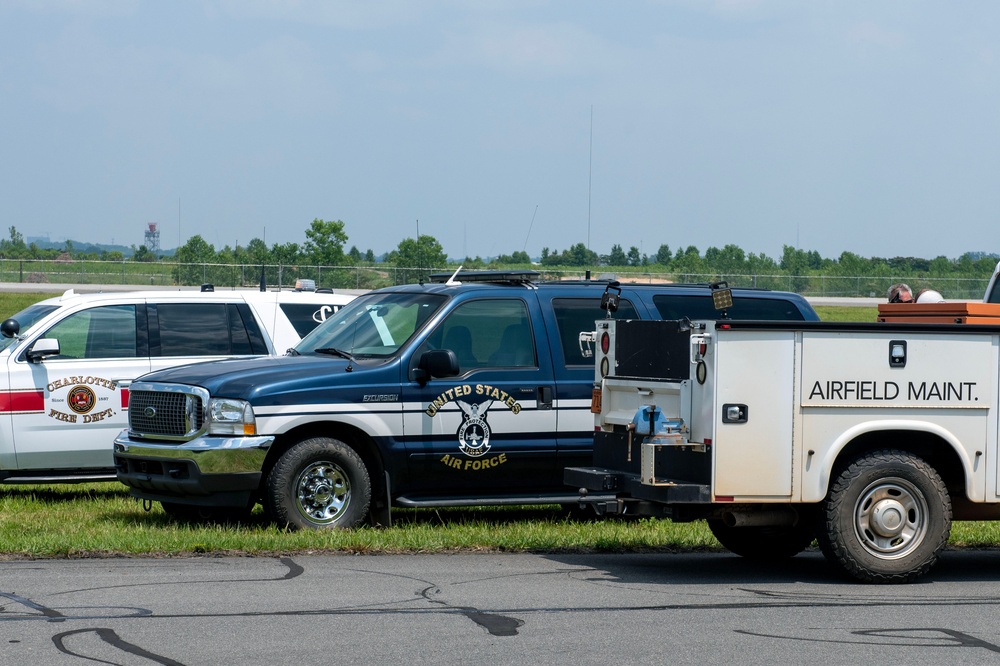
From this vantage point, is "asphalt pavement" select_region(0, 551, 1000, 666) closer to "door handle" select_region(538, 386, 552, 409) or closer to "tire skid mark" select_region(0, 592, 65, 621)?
"tire skid mark" select_region(0, 592, 65, 621)

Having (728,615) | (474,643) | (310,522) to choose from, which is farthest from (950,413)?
(310,522)

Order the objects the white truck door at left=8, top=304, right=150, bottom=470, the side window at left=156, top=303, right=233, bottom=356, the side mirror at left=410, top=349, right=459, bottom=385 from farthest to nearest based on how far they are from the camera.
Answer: the side window at left=156, top=303, right=233, bottom=356
the white truck door at left=8, top=304, right=150, bottom=470
the side mirror at left=410, top=349, right=459, bottom=385

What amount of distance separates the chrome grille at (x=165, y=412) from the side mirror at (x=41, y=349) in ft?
5.45

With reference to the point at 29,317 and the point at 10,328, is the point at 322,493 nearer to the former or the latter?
the point at 10,328

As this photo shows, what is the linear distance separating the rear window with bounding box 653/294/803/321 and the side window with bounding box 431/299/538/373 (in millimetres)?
1404

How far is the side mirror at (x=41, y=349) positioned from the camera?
12.4 metres

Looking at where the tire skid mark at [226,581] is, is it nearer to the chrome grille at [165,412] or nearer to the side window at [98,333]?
the chrome grille at [165,412]

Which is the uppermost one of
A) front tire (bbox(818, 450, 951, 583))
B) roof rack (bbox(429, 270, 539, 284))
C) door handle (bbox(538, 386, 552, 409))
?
roof rack (bbox(429, 270, 539, 284))

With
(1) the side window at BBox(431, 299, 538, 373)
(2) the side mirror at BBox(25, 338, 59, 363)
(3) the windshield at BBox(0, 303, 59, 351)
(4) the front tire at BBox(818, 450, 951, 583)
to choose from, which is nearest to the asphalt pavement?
(4) the front tire at BBox(818, 450, 951, 583)

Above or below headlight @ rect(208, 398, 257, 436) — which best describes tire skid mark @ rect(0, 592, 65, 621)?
below

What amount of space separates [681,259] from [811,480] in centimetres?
5621

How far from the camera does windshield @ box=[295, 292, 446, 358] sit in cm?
1105

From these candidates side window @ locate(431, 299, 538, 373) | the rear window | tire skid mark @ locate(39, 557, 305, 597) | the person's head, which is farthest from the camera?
the rear window

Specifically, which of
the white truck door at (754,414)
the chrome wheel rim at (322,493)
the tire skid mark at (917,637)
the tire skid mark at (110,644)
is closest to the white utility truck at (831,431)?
the white truck door at (754,414)
